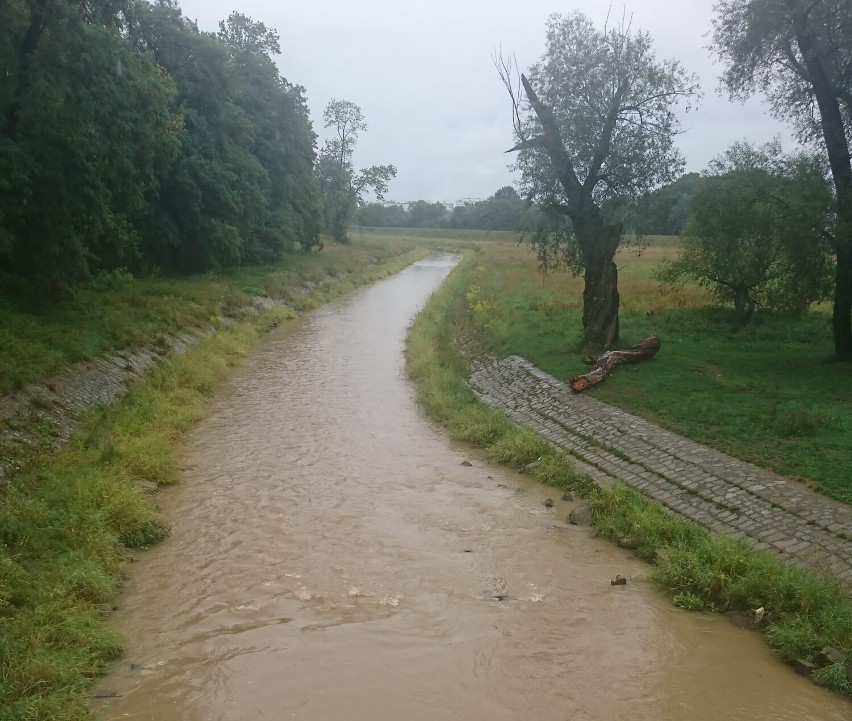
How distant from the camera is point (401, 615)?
27.0 feet

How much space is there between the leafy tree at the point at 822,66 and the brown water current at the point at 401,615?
9.99m

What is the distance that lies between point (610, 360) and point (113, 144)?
1349 centimetres

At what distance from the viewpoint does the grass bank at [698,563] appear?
7569 mm

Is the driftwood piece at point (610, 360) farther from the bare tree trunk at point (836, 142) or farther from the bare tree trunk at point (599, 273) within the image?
the bare tree trunk at point (836, 142)

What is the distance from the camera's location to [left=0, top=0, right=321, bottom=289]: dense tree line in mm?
15461

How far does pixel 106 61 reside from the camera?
16.2m

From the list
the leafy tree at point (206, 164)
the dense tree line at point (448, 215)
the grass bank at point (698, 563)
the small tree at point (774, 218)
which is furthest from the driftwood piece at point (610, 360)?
the dense tree line at point (448, 215)

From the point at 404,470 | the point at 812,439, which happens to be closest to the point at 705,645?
the point at 812,439

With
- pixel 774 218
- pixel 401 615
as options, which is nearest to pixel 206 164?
pixel 774 218

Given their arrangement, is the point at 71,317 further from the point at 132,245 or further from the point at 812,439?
the point at 812,439

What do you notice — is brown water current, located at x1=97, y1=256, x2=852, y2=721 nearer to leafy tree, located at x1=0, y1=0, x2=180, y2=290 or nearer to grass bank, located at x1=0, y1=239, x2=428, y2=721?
grass bank, located at x1=0, y1=239, x2=428, y2=721

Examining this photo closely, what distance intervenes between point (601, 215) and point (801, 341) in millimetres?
7502

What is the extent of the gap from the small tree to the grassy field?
220cm

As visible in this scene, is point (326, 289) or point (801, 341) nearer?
point (801, 341)
